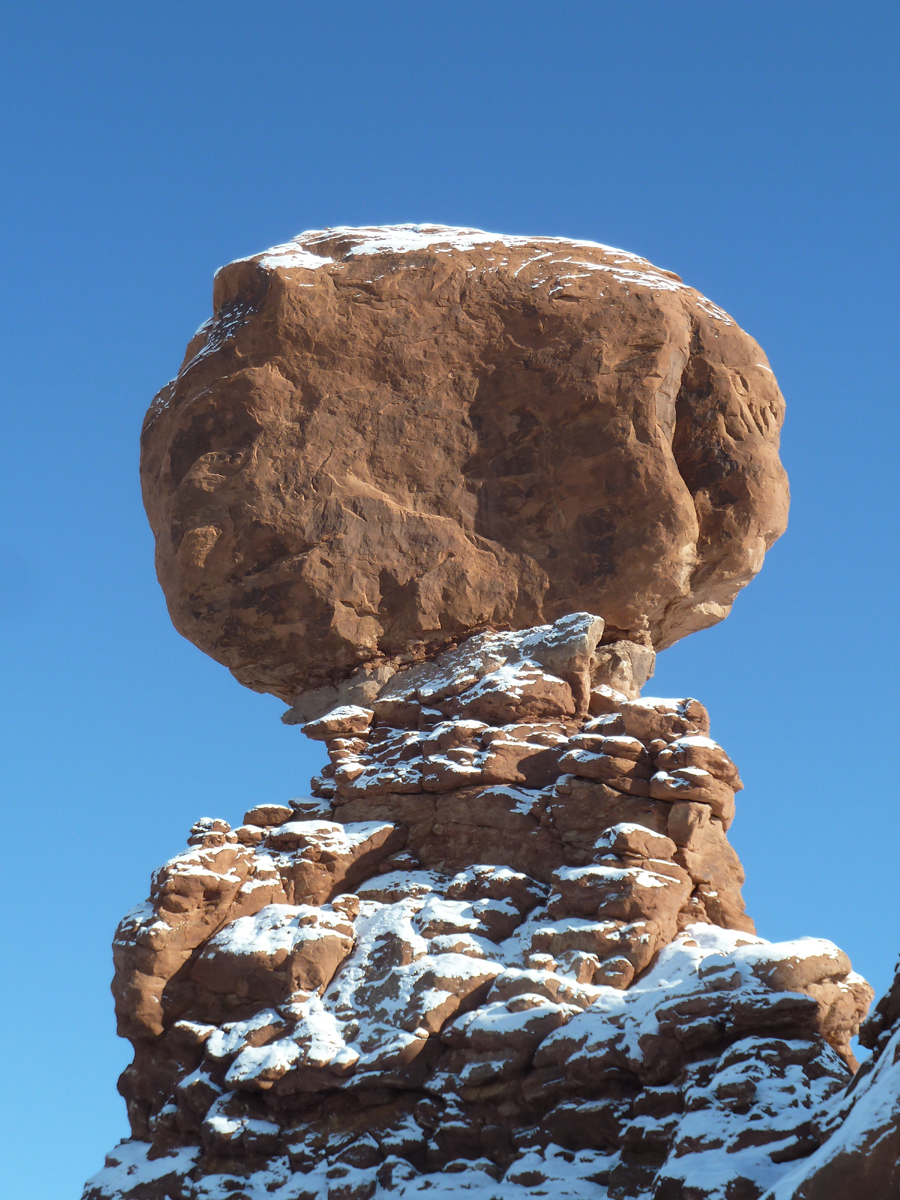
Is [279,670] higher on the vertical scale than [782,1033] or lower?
higher

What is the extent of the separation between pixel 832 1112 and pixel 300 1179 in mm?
5938

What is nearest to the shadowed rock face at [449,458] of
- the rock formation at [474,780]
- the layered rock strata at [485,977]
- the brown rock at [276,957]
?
the rock formation at [474,780]

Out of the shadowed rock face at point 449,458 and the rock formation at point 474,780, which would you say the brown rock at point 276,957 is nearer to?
the rock formation at point 474,780

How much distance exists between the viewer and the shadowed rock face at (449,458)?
21000mm

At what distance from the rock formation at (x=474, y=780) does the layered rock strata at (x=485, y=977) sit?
0.13ft

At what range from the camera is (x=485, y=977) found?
16406 millimetres

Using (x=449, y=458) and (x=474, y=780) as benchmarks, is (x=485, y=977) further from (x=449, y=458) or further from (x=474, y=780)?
(x=449, y=458)

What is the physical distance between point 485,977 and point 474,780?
291cm

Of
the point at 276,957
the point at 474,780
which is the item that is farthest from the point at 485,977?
the point at 474,780

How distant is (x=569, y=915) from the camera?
1698 cm

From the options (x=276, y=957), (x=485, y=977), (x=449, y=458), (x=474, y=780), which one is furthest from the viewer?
(x=449, y=458)

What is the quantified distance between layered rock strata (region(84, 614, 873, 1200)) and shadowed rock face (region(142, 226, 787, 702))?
4.56 ft

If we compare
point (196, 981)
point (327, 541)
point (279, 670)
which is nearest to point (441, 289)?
point (327, 541)

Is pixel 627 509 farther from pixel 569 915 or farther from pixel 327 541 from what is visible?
pixel 569 915
